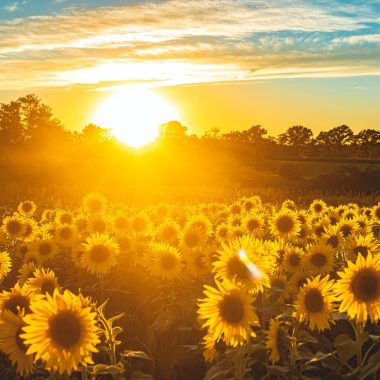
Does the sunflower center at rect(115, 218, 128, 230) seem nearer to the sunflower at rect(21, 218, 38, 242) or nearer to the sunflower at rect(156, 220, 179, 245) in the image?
the sunflower at rect(156, 220, 179, 245)

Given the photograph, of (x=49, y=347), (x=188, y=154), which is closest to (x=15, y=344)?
(x=49, y=347)

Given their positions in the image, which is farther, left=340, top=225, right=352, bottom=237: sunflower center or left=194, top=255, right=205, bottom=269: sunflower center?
left=340, top=225, right=352, bottom=237: sunflower center

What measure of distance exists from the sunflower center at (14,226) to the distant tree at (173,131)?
134485 millimetres

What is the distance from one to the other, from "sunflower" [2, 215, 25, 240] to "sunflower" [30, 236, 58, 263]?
4.84 feet

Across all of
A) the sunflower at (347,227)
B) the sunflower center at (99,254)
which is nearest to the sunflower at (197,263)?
the sunflower center at (99,254)

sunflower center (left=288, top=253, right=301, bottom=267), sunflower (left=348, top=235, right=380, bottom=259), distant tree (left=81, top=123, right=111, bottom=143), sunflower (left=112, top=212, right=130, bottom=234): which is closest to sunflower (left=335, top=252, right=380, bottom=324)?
sunflower (left=348, top=235, right=380, bottom=259)

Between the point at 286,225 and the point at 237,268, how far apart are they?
16.1 feet

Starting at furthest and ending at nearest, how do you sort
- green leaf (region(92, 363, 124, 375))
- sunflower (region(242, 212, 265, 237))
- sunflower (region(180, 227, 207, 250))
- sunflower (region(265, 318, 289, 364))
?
sunflower (region(242, 212, 265, 237)), sunflower (region(180, 227, 207, 250)), sunflower (region(265, 318, 289, 364)), green leaf (region(92, 363, 124, 375))

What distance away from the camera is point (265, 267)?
4.32 m

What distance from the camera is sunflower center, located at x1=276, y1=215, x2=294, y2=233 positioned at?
9109 mm

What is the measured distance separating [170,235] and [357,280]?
4.90 metres

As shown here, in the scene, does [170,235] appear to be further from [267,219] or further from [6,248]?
[6,248]

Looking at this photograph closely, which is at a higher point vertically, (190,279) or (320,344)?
(320,344)

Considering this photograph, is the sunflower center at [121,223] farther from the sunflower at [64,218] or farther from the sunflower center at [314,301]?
the sunflower center at [314,301]
